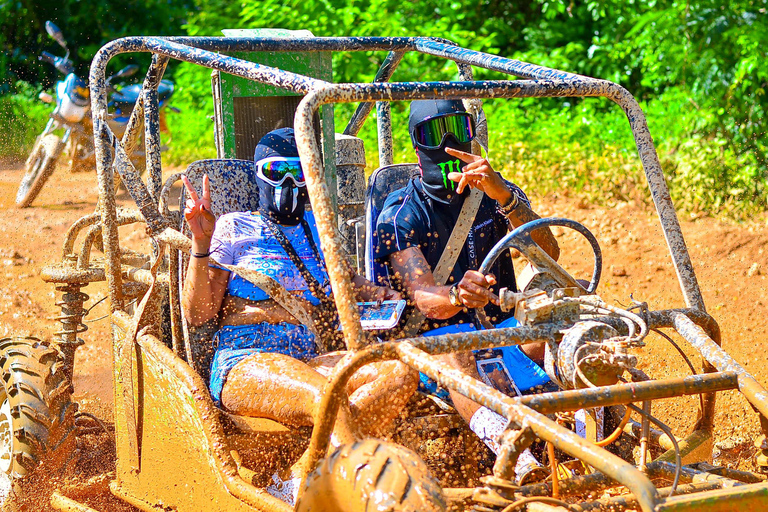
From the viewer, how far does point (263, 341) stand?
3248 millimetres

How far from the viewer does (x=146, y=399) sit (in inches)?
131

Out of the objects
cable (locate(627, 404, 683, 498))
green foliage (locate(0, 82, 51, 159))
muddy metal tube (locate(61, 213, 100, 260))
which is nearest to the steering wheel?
cable (locate(627, 404, 683, 498))

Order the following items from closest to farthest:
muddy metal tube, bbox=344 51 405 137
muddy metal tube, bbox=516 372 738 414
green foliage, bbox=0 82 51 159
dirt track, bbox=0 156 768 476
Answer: muddy metal tube, bbox=516 372 738 414
muddy metal tube, bbox=344 51 405 137
dirt track, bbox=0 156 768 476
green foliage, bbox=0 82 51 159

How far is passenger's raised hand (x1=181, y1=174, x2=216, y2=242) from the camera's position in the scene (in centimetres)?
301

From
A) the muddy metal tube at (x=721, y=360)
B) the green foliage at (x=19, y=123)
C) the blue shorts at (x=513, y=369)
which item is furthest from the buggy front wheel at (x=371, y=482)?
the green foliage at (x=19, y=123)

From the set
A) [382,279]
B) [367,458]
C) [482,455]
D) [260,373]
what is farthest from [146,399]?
[367,458]

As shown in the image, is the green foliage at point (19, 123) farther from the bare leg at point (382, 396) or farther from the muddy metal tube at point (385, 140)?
the bare leg at point (382, 396)

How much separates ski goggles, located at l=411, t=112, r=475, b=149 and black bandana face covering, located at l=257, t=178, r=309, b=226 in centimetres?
52

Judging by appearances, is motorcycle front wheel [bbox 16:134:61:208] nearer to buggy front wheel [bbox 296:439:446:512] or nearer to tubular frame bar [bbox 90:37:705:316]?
tubular frame bar [bbox 90:37:705:316]

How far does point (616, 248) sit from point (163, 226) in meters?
5.33

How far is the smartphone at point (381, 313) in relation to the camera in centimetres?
301

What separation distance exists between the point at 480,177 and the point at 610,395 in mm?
1157

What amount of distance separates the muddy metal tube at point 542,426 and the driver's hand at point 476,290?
640 mm

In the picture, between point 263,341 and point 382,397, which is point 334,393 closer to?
point 382,397
